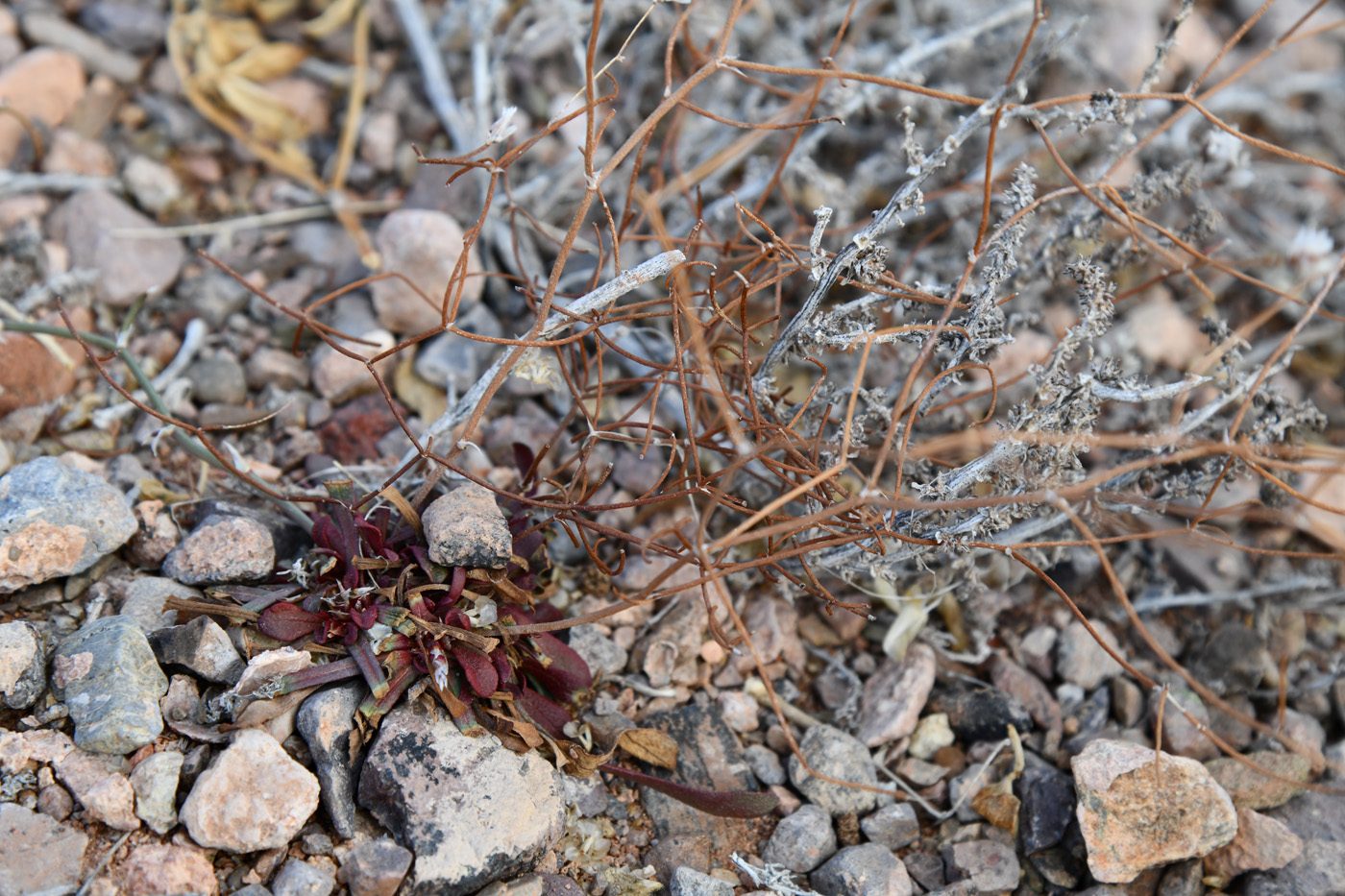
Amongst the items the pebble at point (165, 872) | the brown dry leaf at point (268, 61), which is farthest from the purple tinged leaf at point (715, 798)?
the brown dry leaf at point (268, 61)

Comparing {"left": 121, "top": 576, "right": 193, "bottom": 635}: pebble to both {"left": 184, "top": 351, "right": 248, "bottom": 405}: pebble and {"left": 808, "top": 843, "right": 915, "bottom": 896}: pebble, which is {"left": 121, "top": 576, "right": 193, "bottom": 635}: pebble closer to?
{"left": 184, "top": 351, "right": 248, "bottom": 405}: pebble

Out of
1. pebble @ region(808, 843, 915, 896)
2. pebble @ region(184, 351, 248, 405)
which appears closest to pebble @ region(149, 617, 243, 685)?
pebble @ region(184, 351, 248, 405)

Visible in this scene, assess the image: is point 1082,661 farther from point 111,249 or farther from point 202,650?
point 111,249

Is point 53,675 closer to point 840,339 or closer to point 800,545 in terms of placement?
point 800,545

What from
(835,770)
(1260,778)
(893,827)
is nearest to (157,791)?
(835,770)

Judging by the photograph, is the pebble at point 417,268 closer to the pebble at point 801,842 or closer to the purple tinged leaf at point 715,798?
the purple tinged leaf at point 715,798

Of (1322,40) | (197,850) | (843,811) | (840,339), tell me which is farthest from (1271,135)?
(197,850)
